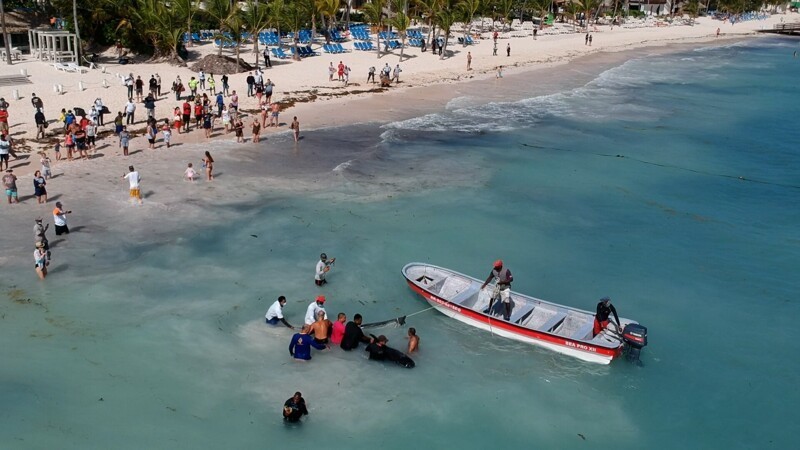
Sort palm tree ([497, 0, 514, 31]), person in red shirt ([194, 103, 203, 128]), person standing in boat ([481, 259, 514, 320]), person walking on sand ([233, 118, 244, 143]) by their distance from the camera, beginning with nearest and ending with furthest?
person standing in boat ([481, 259, 514, 320])
person walking on sand ([233, 118, 244, 143])
person in red shirt ([194, 103, 203, 128])
palm tree ([497, 0, 514, 31])

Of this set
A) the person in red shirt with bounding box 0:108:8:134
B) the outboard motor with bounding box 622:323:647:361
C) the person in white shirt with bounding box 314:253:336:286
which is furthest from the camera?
the person in red shirt with bounding box 0:108:8:134

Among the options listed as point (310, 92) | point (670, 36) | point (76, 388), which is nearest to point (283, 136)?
point (310, 92)

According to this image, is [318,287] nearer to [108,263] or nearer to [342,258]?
[342,258]

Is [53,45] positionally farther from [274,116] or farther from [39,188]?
[39,188]

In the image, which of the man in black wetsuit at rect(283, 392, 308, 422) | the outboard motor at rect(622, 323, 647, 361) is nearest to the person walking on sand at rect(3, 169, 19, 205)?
→ the man in black wetsuit at rect(283, 392, 308, 422)

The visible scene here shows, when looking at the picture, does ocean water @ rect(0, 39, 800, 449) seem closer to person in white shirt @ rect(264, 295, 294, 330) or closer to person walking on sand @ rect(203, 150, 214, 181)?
person in white shirt @ rect(264, 295, 294, 330)
